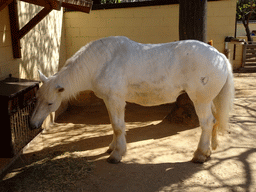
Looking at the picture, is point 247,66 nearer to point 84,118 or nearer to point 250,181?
point 84,118

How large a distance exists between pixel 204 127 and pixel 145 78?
1.05 m

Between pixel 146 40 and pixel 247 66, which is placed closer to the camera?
pixel 146 40

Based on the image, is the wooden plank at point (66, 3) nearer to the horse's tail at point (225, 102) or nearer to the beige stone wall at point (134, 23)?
the horse's tail at point (225, 102)

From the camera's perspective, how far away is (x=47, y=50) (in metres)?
5.21

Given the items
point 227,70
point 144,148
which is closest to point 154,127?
point 144,148

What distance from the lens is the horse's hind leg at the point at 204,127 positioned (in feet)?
11.4

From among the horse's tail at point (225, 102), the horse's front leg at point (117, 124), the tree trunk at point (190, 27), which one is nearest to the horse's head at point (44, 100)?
the horse's front leg at point (117, 124)

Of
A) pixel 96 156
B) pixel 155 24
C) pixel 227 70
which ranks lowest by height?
pixel 96 156

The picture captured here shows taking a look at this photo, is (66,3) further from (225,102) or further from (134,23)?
(134,23)

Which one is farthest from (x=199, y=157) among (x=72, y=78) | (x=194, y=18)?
(x=194, y=18)

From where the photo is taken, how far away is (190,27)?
4.78 metres

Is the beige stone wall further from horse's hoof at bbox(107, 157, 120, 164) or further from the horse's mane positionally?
horse's hoof at bbox(107, 157, 120, 164)

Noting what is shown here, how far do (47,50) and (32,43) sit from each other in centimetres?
69

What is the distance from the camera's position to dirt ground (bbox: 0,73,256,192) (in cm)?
303
